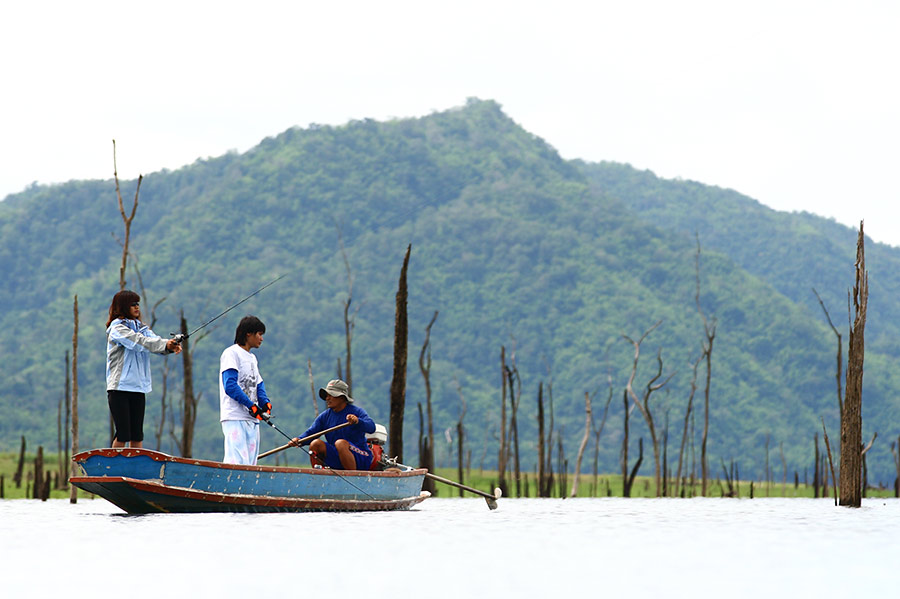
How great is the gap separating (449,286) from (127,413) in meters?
104

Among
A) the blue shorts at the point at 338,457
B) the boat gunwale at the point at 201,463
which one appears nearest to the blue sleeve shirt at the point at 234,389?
the boat gunwale at the point at 201,463

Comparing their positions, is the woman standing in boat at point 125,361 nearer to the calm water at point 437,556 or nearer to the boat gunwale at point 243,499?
the boat gunwale at point 243,499

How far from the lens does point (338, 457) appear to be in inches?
632

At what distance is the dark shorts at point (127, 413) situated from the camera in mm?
13930

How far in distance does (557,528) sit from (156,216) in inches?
4694

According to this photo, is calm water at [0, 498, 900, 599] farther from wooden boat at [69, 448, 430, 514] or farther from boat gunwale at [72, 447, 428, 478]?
boat gunwale at [72, 447, 428, 478]

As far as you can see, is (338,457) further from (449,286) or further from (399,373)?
(449,286)

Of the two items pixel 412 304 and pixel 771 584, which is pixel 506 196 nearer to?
pixel 412 304

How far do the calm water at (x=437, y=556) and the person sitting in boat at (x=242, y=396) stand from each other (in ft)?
2.78

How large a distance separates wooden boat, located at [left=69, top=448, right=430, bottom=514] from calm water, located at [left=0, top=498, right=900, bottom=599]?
9.6 inches

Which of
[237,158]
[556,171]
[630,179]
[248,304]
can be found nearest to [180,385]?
[248,304]

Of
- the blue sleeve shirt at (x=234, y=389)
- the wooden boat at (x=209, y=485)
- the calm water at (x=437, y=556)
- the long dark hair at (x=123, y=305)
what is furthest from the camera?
the blue sleeve shirt at (x=234, y=389)

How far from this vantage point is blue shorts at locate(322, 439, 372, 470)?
52.5 feet

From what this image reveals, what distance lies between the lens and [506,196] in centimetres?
13200
